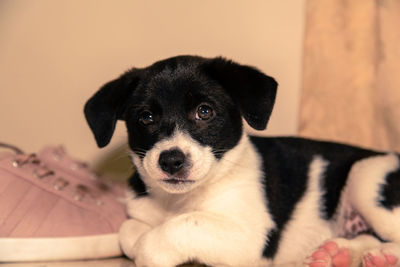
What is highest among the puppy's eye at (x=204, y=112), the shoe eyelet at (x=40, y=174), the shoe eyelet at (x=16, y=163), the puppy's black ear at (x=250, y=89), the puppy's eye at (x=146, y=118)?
the puppy's black ear at (x=250, y=89)

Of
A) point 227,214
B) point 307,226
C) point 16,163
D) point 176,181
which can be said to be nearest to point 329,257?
point 307,226

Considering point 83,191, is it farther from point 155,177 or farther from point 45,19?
point 45,19

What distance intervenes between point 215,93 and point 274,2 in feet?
5.04

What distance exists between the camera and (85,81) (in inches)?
162

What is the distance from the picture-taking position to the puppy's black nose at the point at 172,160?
7.96 ft

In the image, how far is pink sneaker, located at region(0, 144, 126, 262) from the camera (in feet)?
9.00

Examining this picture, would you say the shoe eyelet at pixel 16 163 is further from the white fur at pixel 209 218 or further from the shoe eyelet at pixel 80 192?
the white fur at pixel 209 218

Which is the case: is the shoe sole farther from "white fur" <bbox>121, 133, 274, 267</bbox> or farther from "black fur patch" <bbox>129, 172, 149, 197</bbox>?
"black fur patch" <bbox>129, 172, 149, 197</bbox>

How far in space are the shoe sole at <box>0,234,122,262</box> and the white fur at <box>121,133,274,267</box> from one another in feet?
0.48

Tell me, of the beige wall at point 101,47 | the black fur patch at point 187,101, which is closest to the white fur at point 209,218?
the black fur patch at point 187,101

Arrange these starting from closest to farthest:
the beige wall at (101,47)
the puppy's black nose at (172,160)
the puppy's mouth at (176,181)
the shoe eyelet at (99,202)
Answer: the puppy's black nose at (172,160) → the puppy's mouth at (176,181) → the shoe eyelet at (99,202) → the beige wall at (101,47)

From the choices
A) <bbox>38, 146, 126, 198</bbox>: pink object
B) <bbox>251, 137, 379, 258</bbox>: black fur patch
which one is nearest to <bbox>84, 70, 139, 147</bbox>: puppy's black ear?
<bbox>38, 146, 126, 198</bbox>: pink object

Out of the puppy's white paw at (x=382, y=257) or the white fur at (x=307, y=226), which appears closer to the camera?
the puppy's white paw at (x=382, y=257)

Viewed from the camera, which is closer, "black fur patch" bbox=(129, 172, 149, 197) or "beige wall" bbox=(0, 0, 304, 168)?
"black fur patch" bbox=(129, 172, 149, 197)
